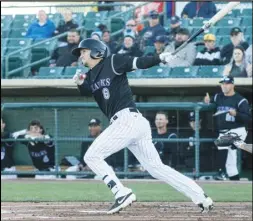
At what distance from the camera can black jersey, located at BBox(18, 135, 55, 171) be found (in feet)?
43.5

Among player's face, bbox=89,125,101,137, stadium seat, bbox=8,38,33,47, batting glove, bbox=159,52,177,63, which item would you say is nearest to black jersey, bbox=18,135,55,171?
player's face, bbox=89,125,101,137

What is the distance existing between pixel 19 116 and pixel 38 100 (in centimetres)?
48

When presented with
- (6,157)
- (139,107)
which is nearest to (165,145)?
(139,107)

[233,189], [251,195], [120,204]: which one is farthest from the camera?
[233,189]

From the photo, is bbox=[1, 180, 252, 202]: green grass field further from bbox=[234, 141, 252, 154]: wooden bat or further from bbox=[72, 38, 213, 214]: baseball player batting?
bbox=[234, 141, 252, 154]: wooden bat

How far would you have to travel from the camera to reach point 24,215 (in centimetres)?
771

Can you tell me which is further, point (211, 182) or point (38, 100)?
point (38, 100)

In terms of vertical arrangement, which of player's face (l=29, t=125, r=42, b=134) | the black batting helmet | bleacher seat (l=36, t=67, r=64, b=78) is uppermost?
the black batting helmet

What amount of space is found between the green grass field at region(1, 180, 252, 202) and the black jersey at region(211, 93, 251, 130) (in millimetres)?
1022

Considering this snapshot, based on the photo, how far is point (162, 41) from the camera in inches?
532

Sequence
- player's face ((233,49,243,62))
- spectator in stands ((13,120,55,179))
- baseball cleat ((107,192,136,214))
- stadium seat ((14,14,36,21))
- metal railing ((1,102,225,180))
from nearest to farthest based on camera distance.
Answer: baseball cleat ((107,192,136,214)) < player's face ((233,49,243,62)) < metal railing ((1,102,225,180)) < spectator in stands ((13,120,55,179)) < stadium seat ((14,14,36,21))

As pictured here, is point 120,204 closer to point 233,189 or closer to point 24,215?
point 24,215

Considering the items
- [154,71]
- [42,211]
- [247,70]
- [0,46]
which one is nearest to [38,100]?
[0,46]

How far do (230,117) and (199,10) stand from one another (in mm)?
3410
